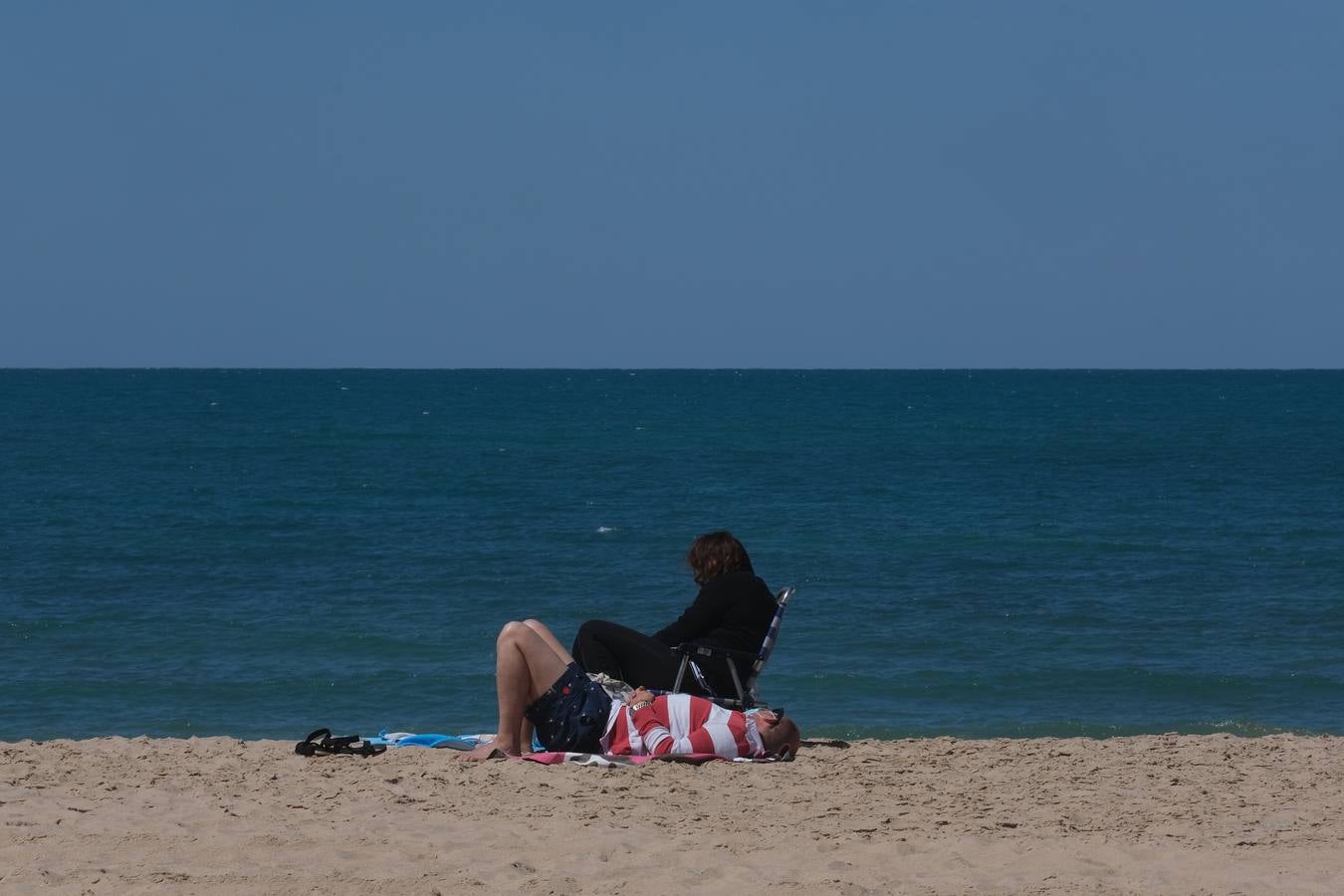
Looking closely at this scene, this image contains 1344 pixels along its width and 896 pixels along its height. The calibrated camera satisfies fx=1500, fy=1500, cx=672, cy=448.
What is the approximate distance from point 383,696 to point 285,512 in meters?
14.1

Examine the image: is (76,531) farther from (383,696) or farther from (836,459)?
(836,459)

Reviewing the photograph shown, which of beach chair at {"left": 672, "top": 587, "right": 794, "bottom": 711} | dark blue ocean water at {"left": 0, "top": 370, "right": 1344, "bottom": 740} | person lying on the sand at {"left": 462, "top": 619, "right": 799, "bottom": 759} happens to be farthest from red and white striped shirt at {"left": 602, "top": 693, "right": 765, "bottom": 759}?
dark blue ocean water at {"left": 0, "top": 370, "right": 1344, "bottom": 740}

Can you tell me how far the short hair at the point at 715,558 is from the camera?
691cm

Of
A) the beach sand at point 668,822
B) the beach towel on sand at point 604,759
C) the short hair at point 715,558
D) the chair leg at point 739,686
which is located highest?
the short hair at point 715,558

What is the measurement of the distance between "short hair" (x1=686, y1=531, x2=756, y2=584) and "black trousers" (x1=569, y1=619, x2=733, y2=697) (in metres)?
0.38

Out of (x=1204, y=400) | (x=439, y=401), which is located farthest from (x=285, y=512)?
(x=1204, y=400)

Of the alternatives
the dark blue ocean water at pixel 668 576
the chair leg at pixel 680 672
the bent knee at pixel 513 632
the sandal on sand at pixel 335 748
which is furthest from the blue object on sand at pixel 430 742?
the dark blue ocean water at pixel 668 576

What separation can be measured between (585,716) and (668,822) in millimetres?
1097

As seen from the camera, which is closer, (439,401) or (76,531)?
(76,531)

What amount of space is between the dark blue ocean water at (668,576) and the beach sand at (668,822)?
3.14 meters

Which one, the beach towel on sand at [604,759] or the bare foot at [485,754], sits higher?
the bare foot at [485,754]

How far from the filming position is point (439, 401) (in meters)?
84.0

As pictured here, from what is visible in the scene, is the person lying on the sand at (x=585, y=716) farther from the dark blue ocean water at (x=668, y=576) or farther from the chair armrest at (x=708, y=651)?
the dark blue ocean water at (x=668, y=576)

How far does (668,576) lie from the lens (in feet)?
57.4
